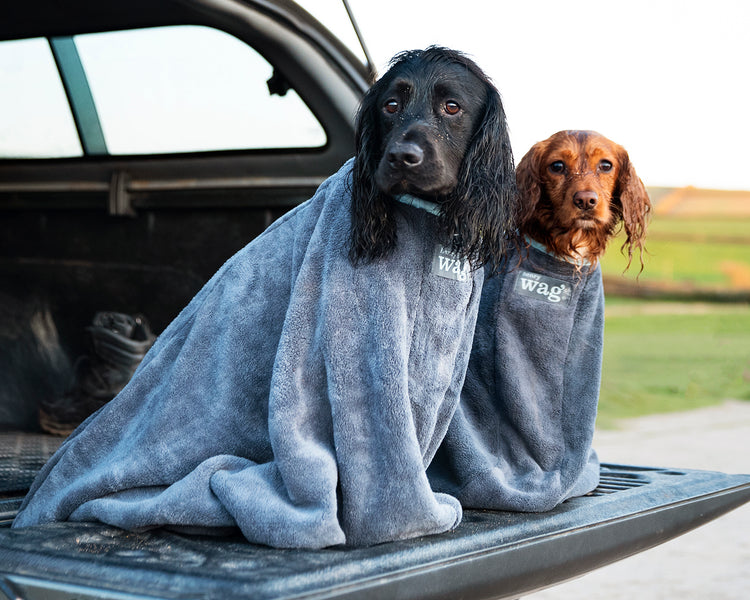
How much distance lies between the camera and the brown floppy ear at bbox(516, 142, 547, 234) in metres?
2.32

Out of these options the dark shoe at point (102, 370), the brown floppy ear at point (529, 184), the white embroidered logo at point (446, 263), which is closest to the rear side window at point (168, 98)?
the dark shoe at point (102, 370)

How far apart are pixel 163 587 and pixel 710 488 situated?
1669mm

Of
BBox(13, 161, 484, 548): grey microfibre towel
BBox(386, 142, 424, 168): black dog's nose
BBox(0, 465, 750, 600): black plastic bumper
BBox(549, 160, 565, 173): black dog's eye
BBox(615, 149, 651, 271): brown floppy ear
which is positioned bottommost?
BBox(0, 465, 750, 600): black plastic bumper

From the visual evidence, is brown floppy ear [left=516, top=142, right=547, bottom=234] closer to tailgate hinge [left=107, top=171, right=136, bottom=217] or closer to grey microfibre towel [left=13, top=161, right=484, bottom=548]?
grey microfibre towel [left=13, top=161, right=484, bottom=548]

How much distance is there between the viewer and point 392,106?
192cm

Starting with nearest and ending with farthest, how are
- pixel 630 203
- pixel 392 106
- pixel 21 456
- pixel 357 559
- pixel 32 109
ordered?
pixel 357 559, pixel 392 106, pixel 630 203, pixel 21 456, pixel 32 109

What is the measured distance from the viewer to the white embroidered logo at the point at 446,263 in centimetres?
196

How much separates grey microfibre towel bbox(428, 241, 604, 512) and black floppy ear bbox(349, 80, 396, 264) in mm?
528

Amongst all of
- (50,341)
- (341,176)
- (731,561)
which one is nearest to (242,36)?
(341,176)

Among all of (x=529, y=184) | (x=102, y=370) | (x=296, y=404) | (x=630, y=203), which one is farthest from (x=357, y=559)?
(x=102, y=370)

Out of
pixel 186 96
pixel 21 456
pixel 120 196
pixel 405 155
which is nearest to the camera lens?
pixel 405 155

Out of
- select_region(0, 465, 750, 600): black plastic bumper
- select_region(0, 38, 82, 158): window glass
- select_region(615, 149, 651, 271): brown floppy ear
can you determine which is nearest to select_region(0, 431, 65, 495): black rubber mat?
select_region(0, 465, 750, 600): black plastic bumper

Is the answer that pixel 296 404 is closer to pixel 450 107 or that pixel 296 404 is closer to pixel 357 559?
pixel 357 559

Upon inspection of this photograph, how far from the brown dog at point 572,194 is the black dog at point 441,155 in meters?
0.39
